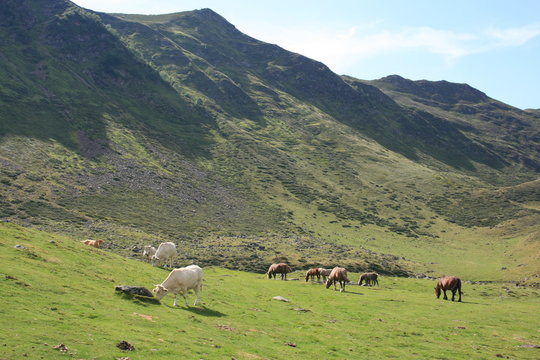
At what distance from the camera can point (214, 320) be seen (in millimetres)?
28078

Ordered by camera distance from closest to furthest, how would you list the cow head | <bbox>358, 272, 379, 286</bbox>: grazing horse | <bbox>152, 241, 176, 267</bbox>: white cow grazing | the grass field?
1. the grass field
2. the cow head
3. <bbox>152, 241, 176, 267</bbox>: white cow grazing
4. <bbox>358, 272, 379, 286</bbox>: grazing horse

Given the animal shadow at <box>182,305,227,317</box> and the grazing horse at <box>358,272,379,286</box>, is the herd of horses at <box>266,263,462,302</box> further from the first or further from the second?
the animal shadow at <box>182,305,227,317</box>

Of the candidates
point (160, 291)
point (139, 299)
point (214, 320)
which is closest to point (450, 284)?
point (214, 320)

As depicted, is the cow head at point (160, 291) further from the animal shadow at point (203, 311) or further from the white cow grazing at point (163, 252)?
the white cow grazing at point (163, 252)

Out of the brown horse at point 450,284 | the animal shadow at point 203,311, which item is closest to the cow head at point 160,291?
the animal shadow at point 203,311

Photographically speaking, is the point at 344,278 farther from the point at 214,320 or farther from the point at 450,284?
the point at 214,320

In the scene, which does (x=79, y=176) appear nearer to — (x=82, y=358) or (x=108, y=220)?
(x=108, y=220)

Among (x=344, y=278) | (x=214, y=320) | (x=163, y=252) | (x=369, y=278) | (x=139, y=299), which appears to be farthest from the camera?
(x=369, y=278)

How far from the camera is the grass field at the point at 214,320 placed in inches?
784

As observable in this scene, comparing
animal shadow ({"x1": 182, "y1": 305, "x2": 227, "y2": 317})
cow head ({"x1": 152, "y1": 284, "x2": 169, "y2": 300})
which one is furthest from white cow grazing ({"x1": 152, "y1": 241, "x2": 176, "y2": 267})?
cow head ({"x1": 152, "y1": 284, "x2": 169, "y2": 300})

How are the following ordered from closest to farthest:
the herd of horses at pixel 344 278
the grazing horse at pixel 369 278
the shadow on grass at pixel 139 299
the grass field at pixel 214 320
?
the grass field at pixel 214 320 → the shadow on grass at pixel 139 299 → the herd of horses at pixel 344 278 → the grazing horse at pixel 369 278

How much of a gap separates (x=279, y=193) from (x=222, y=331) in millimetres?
147767

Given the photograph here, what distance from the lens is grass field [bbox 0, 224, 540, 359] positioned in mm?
19922

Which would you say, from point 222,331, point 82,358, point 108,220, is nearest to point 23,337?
point 82,358
